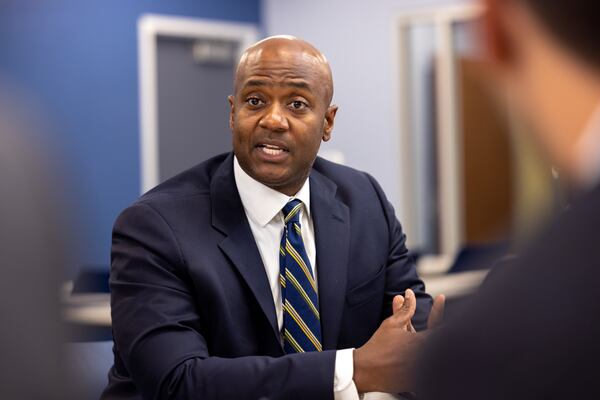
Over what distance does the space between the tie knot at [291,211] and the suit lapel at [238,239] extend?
8 cm

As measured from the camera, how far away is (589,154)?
2.27ft

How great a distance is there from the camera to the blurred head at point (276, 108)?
1876 millimetres

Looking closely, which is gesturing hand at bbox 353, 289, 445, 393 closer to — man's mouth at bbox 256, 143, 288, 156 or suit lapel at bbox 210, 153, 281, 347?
suit lapel at bbox 210, 153, 281, 347

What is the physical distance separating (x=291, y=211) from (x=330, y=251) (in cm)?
12

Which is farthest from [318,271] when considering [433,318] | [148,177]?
[148,177]

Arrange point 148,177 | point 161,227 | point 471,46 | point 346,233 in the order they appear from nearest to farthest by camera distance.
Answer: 1. point 471,46
2. point 161,227
3. point 346,233
4. point 148,177

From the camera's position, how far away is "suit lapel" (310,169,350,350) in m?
1.88

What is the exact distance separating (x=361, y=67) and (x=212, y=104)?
0.98 meters

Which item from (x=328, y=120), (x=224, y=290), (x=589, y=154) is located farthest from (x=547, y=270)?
(x=328, y=120)

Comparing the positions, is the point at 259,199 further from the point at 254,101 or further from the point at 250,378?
the point at 250,378

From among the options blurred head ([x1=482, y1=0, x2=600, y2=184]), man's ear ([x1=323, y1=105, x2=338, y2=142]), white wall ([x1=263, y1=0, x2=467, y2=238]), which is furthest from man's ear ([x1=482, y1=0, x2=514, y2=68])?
white wall ([x1=263, y1=0, x2=467, y2=238])

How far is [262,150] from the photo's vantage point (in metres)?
1.89

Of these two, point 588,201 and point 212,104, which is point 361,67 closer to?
point 212,104

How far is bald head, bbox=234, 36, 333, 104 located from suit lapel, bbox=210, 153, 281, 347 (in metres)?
0.20
